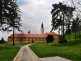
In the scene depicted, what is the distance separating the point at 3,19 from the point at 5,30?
3.22m

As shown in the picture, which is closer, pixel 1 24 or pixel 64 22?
pixel 1 24

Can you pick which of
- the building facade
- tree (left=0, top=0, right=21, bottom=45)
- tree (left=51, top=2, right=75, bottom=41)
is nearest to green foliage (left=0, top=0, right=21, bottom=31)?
tree (left=0, top=0, right=21, bottom=45)

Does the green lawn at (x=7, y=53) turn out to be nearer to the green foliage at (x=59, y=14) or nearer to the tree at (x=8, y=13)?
the tree at (x=8, y=13)

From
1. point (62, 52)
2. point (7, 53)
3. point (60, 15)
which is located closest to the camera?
point (62, 52)

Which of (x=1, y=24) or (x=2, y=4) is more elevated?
(x=2, y=4)

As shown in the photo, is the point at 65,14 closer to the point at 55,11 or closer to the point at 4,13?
the point at 55,11

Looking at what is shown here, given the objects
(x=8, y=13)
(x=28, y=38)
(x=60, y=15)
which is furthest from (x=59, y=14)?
(x=28, y=38)

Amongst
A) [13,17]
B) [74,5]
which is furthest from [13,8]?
[74,5]

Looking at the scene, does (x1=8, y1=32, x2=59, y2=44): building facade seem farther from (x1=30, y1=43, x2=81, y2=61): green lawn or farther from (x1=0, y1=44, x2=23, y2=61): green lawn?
(x1=30, y1=43, x2=81, y2=61): green lawn

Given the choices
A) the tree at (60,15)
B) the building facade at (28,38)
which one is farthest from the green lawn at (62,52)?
the building facade at (28,38)

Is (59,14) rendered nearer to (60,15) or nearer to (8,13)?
(60,15)

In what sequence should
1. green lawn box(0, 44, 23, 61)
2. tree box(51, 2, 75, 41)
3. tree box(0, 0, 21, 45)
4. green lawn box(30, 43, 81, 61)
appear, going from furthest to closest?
tree box(51, 2, 75, 41), tree box(0, 0, 21, 45), green lawn box(30, 43, 81, 61), green lawn box(0, 44, 23, 61)

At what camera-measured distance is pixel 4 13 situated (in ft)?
198

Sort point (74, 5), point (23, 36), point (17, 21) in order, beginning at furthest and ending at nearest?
point (23, 36) → point (17, 21) → point (74, 5)
